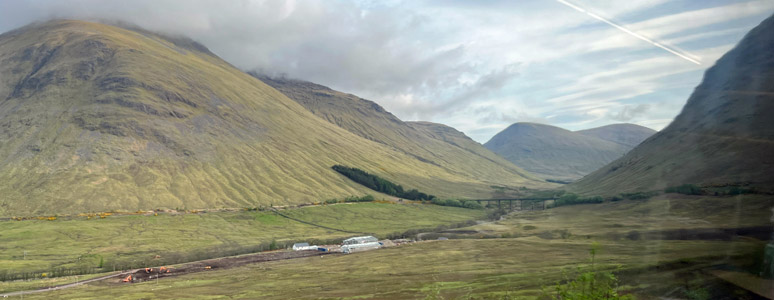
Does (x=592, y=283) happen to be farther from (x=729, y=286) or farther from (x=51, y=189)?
(x=51, y=189)

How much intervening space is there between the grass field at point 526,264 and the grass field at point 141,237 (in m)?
32.8

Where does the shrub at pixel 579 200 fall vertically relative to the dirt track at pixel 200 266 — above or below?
above

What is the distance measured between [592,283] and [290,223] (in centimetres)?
18481

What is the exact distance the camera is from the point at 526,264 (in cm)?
7900

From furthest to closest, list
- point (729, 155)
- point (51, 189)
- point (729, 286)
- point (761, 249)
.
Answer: point (51, 189), point (729, 155), point (729, 286), point (761, 249)

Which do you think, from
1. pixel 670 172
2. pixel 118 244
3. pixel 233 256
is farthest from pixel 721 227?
pixel 118 244

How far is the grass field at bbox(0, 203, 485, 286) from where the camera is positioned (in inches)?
5108

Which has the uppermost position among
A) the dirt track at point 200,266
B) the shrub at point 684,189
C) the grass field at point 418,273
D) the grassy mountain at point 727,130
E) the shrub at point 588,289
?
the grassy mountain at point 727,130

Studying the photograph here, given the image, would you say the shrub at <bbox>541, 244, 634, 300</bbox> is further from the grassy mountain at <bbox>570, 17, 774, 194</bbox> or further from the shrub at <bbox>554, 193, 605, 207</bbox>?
the shrub at <bbox>554, 193, 605, 207</bbox>

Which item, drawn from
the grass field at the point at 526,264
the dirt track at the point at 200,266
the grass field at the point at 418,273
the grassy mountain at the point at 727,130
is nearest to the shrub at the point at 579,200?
the grassy mountain at the point at 727,130

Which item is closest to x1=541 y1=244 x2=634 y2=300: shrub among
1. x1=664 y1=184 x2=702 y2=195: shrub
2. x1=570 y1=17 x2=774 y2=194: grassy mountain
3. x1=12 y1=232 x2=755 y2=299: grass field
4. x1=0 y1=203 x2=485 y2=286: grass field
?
x1=570 y1=17 x2=774 y2=194: grassy mountain

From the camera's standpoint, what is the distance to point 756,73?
3872 cm

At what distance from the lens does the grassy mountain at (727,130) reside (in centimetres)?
3142

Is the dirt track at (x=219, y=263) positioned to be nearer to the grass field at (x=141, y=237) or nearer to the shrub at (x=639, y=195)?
the grass field at (x=141, y=237)
